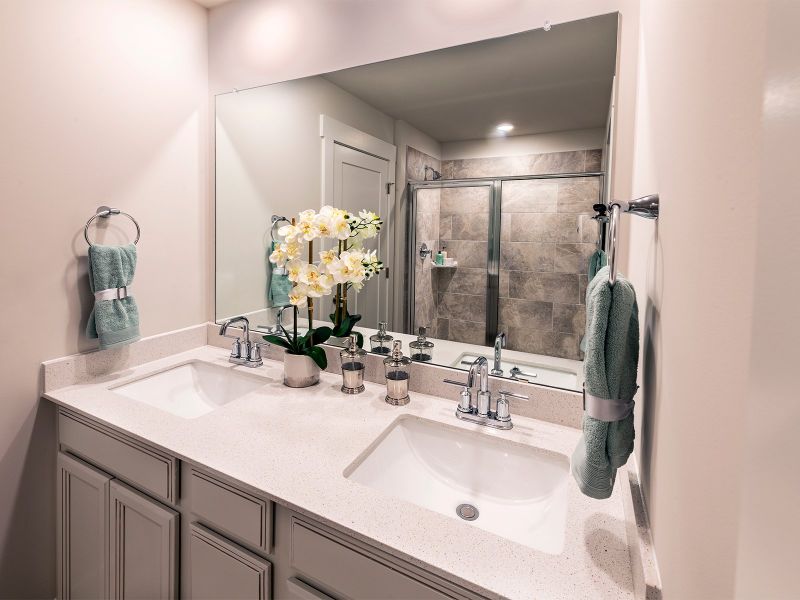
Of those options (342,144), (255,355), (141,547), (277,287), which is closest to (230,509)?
(141,547)

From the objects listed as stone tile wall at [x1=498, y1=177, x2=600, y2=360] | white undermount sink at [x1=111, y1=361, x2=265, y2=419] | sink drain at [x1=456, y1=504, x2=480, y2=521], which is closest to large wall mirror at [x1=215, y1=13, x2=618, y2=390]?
stone tile wall at [x1=498, y1=177, x2=600, y2=360]

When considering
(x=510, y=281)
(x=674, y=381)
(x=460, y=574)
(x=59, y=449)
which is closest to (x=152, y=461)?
(x=59, y=449)

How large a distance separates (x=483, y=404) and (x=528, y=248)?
474 mm

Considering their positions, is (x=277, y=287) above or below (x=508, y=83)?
below

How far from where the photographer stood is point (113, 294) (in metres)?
1.48

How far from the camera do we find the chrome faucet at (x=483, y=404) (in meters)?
1.20

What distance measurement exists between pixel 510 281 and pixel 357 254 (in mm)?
488

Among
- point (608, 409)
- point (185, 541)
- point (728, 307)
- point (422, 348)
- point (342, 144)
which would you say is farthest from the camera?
point (342, 144)

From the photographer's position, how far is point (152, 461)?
3.78 feet

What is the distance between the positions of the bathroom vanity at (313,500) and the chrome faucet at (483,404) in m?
0.04

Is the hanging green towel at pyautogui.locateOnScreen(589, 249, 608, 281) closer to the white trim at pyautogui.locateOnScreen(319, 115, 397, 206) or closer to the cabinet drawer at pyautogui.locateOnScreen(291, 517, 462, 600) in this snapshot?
the white trim at pyautogui.locateOnScreen(319, 115, 397, 206)

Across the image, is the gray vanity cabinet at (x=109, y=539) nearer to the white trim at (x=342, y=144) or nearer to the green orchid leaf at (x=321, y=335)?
the green orchid leaf at (x=321, y=335)

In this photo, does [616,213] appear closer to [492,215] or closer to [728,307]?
[728,307]

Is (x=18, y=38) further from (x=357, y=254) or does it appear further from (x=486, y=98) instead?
(x=486, y=98)
